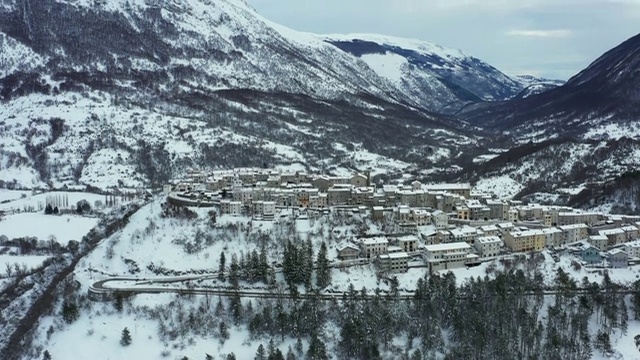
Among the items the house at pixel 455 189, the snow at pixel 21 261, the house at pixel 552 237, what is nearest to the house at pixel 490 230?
the house at pixel 552 237

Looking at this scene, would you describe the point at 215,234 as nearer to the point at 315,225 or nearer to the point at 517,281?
the point at 315,225

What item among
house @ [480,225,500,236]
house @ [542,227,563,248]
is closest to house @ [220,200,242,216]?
house @ [480,225,500,236]

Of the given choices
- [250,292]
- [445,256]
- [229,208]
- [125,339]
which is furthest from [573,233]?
[125,339]

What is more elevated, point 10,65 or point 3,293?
A: point 10,65

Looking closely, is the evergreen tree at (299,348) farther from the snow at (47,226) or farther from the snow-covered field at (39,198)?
the snow-covered field at (39,198)

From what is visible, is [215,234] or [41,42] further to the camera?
[41,42]

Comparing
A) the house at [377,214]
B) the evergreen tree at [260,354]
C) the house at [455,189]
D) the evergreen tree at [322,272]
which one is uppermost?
the house at [455,189]

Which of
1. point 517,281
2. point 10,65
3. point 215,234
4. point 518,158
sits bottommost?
point 517,281

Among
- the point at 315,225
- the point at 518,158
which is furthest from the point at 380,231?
the point at 518,158
